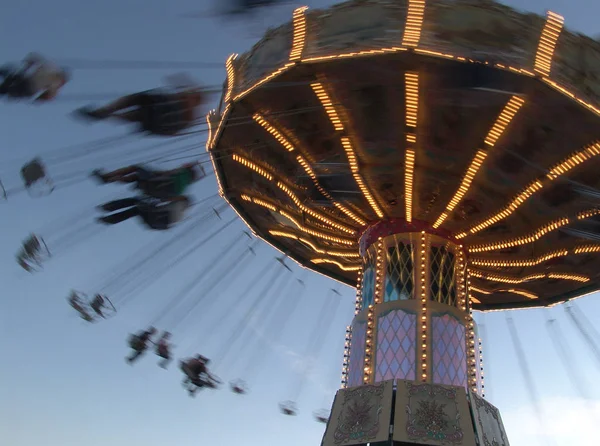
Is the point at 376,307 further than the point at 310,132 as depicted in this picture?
Yes

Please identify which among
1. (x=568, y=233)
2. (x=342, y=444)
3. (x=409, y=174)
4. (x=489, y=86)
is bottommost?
(x=342, y=444)

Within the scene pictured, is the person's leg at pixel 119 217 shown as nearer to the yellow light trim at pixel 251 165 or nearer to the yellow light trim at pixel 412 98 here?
the yellow light trim at pixel 251 165

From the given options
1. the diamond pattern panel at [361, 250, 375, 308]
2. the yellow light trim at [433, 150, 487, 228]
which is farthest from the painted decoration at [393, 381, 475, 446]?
the yellow light trim at [433, 150, 487, 228]

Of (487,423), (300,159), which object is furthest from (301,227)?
(487,423)

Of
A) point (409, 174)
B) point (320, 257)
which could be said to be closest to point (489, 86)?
point (409, 174)

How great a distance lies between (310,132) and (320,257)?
5.51 metres

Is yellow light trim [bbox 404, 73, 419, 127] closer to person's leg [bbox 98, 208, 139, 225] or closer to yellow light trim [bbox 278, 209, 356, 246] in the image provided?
yellow light trim [bbox 278, 209, 356, 246]

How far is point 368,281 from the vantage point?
14383 millimetres

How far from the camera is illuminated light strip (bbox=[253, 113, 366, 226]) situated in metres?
12.3

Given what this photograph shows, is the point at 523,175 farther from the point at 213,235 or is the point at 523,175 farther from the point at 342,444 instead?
the point at 213,235

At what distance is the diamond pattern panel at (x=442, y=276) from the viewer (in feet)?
45.3

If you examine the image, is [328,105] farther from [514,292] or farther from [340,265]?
[514,292]

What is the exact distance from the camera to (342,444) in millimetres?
11828

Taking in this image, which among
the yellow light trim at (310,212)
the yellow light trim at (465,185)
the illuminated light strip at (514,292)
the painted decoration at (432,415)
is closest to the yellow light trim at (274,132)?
the yellow light trim at (310,212)
